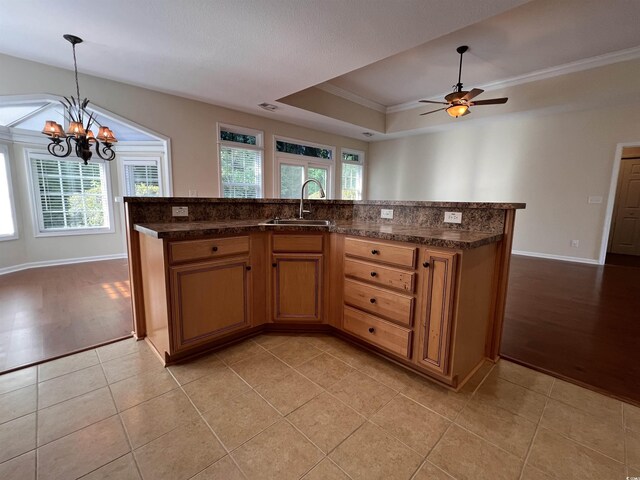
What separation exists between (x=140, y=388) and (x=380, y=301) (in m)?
1.54

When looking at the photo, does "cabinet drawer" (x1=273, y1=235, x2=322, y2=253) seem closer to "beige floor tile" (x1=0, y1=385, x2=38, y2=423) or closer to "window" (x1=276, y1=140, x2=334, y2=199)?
"beige floor tile" (x1=0, y1=385, x2=38, y2=423)

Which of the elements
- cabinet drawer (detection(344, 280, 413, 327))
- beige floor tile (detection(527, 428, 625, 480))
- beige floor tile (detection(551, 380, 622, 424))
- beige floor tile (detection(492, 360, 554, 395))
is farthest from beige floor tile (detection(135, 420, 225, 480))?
beige floor tile (detection(551, 380, 622, 424))

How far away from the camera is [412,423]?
142 cm

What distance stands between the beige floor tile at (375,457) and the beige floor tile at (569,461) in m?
0.53

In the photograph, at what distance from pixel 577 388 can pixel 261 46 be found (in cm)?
370

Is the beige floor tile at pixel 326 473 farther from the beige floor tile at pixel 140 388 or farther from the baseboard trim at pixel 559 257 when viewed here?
the baseboard trim at pixel 559 257

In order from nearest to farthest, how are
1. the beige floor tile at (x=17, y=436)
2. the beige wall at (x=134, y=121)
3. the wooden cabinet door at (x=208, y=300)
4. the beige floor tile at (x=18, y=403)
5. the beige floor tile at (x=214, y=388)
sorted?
1. the beige floor tile at (x=17, y=436)
2. the beige floor tile at (x=18, y=403)
3. the beige floor tile at (x=214, y=388)
4. the wooden cabinet door at (x=208, y=300)
5. the beige wall at (x=134, y=121)

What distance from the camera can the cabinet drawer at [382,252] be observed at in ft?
5.54

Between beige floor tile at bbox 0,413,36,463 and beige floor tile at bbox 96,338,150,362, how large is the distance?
0.54 meters

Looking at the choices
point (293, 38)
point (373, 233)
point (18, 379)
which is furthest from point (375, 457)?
point (293, 38)

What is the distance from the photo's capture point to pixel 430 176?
6625mm

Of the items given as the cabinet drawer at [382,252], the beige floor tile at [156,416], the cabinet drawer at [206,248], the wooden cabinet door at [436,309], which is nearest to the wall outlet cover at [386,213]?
the cabinet drawer at [382,252]

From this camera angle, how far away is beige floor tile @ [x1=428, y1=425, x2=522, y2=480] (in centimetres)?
115

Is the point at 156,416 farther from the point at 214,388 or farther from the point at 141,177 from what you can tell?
the point at 141,177
